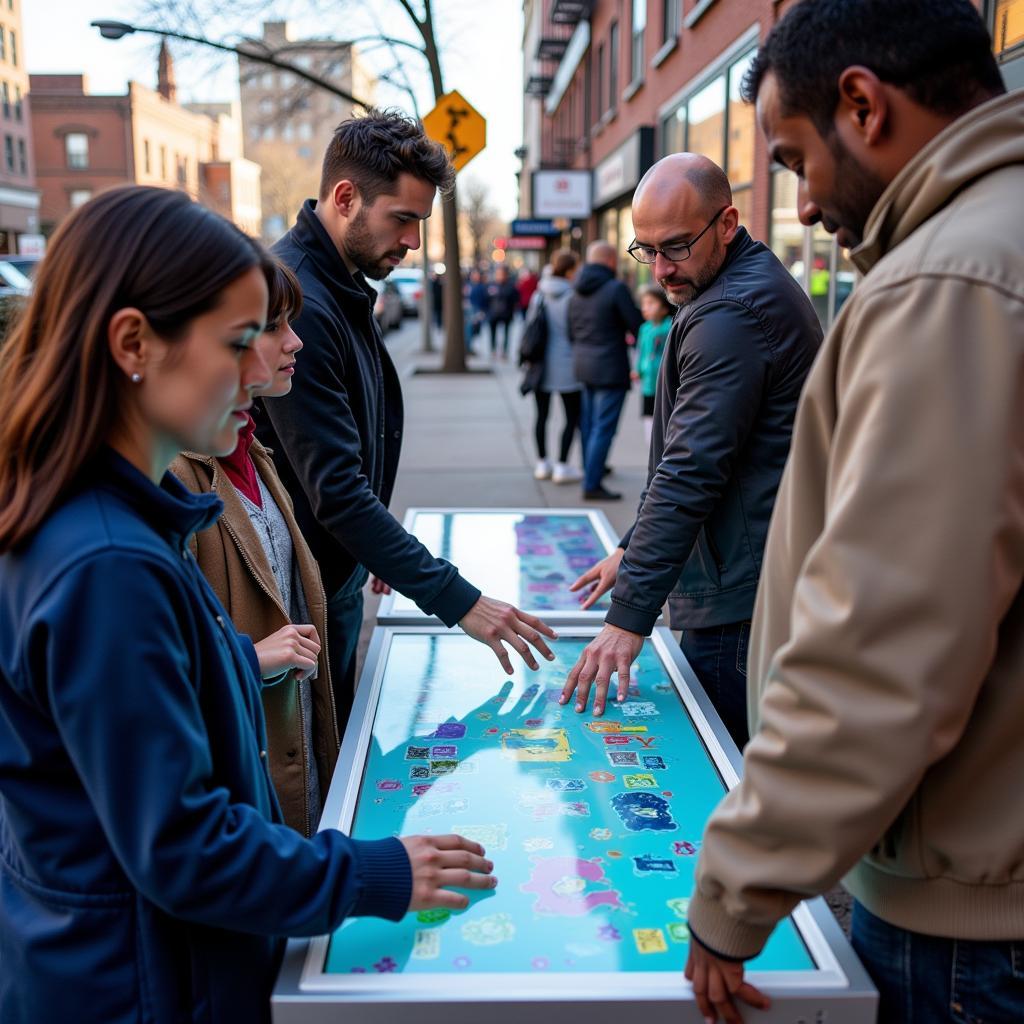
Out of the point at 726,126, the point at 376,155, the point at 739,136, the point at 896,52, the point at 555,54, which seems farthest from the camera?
the point at 555,54

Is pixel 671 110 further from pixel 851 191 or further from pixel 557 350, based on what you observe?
pixel 851 191

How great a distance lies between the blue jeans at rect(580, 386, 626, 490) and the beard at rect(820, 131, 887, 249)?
7.02 m

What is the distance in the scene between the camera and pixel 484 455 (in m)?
10.5

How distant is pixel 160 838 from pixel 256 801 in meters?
0.24

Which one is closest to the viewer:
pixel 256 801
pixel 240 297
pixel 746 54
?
pixel 240 297

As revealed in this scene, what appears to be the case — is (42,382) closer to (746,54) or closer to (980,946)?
(980,946)

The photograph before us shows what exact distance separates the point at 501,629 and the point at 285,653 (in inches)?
21.6

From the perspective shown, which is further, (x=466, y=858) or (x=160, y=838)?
(x=466, y=858)

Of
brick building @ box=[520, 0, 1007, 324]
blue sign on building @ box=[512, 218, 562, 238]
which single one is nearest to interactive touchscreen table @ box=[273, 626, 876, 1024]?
brick building @ box=[520, 0, 1007, 324]

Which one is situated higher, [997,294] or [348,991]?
[997,294]

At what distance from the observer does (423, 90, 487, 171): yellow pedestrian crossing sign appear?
10.2 meters

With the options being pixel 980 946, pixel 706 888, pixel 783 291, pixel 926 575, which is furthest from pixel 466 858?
pixel 783 291

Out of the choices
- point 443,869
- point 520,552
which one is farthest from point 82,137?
point 443,869

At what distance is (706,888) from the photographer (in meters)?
1.24
